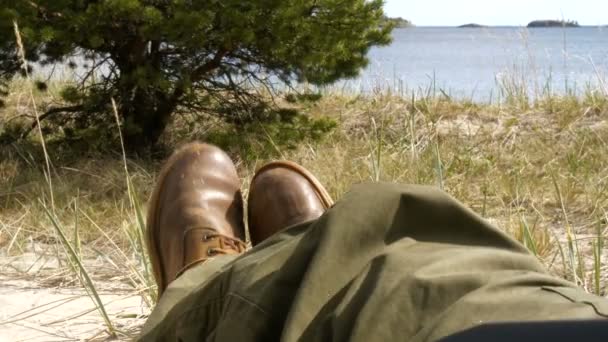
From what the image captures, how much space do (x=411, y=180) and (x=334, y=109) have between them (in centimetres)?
184

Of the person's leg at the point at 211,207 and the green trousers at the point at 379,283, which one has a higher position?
the green trousers at the point at 379,283

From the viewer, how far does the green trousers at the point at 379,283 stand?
870mm

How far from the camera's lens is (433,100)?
14.7 ft

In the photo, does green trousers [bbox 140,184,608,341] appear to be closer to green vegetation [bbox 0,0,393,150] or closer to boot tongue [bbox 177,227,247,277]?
boot tongue [bbox 177,227,247,277]

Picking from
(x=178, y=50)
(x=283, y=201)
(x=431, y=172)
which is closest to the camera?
(x=283, y=201)

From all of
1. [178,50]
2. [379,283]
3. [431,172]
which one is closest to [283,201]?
[379,283]

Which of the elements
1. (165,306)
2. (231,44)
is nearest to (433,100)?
(231,44)

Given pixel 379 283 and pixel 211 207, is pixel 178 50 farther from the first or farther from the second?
pixel 379 283

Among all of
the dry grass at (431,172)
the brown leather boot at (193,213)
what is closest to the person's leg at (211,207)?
the brown leather boot at (193,213)

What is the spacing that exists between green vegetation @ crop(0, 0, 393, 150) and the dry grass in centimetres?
23

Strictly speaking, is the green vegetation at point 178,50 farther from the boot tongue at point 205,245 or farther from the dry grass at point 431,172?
the boot tongue at point 205,245

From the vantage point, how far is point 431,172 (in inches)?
106

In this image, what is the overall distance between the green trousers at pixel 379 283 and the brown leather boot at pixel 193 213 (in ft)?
1.26

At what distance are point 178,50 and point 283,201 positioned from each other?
191 centimetres
